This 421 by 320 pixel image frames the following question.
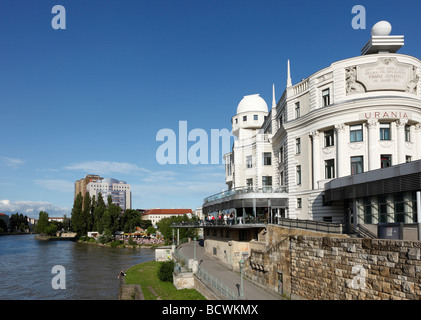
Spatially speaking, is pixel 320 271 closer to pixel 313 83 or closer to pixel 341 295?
pixel 341 295

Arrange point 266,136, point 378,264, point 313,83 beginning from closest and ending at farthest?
1. point 378,264
2. point 313,83
3. point 266,136

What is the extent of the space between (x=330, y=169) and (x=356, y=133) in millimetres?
4094

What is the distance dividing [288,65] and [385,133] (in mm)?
13801

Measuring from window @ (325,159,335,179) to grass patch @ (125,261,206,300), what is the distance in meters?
16.3

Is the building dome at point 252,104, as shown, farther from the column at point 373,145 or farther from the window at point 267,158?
the column at point 373,145

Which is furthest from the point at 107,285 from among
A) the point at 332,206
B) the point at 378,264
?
the point at 378,264

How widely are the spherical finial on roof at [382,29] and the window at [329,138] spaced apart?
10776 millimetres

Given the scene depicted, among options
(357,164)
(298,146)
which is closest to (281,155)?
(298,146)

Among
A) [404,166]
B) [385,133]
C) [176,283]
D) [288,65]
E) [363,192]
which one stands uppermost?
[288,65]

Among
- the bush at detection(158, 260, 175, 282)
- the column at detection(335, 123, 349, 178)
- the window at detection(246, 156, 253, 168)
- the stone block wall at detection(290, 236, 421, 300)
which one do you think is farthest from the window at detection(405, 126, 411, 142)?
the bush at detection(158, 260, 175, 282)

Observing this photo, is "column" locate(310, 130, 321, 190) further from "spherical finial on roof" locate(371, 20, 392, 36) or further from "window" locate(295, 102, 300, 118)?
"spherical finial on roof" locate(371, 20, 392, 36)

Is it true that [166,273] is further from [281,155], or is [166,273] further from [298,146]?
[298,146]

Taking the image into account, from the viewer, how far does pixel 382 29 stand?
114 feet

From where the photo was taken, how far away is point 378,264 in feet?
55.3
